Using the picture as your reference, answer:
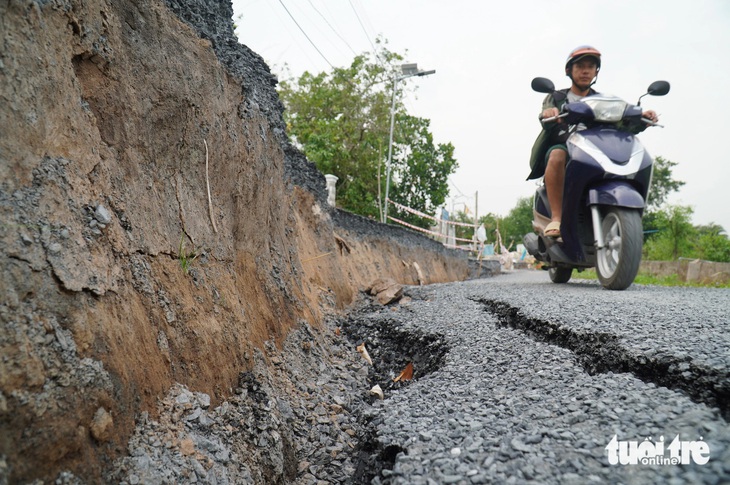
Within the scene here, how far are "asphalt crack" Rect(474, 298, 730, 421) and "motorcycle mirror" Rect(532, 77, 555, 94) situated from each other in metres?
3.03

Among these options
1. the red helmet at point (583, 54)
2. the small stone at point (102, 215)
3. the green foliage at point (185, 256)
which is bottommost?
the green foliage at point (185, 256)

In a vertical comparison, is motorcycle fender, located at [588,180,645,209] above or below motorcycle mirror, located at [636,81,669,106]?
below

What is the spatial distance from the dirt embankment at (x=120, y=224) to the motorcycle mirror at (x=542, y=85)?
325 centimetres

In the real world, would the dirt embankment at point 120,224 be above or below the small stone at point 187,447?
above

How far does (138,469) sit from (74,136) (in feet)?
4.08

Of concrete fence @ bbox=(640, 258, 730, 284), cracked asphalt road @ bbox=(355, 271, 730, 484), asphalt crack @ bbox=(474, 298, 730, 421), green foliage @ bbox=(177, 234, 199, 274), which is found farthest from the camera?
concrete fence @ bbox=(640, 258, 730, 284)

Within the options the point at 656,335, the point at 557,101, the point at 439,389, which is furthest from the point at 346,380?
the point at 557,101

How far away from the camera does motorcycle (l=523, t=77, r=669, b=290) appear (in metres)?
4.12

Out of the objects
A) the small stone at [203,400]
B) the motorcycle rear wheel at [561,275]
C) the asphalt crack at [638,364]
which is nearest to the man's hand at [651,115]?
the motorcycle rear wheel at [561,275]

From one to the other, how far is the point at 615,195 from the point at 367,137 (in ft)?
51.0

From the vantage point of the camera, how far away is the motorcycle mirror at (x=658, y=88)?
15.3 ft

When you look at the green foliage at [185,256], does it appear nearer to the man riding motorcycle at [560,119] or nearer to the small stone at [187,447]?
the small stone at [187,447]

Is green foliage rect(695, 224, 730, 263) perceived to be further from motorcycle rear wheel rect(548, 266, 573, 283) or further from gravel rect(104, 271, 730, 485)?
gravel rect(104, 271, 730, 485)

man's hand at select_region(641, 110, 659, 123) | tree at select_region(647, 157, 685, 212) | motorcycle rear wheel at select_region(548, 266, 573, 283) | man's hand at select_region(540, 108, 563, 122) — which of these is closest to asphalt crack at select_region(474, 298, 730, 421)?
man's hand at select_region(540, 108, 563, 122)
